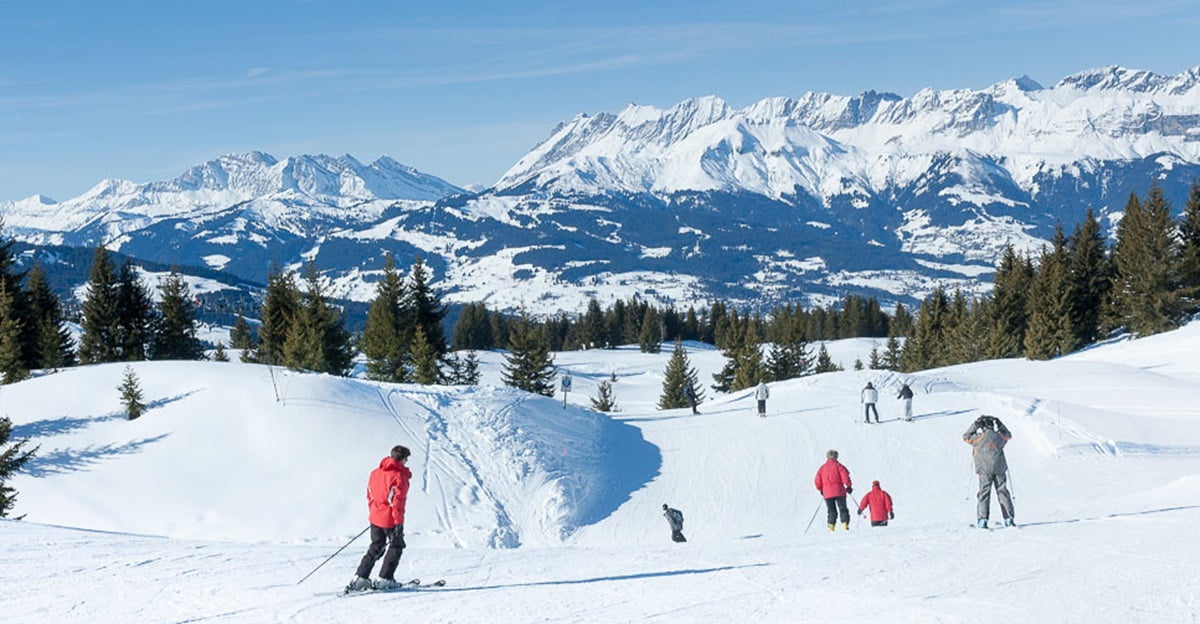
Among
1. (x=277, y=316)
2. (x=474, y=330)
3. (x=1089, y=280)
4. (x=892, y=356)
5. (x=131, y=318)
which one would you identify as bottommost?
(x=892, y=356)

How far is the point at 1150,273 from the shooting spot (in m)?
56.4

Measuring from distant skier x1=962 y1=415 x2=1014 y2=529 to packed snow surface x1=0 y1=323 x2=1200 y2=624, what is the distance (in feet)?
2.85

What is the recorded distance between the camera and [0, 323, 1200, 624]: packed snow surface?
34.5 feet

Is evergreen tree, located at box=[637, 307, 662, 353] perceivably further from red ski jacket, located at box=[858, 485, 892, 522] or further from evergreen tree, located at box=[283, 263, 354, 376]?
red ski jacket, located at box=[858, 485, 892, 522]

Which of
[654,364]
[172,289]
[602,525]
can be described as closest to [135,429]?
[602,525]

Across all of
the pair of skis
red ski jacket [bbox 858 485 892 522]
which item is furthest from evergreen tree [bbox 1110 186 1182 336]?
the pair of skis

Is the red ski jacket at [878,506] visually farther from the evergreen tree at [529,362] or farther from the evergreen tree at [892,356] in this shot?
the evergreen tree at [892,356]

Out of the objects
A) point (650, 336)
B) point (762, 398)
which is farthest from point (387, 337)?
point (650, 336)

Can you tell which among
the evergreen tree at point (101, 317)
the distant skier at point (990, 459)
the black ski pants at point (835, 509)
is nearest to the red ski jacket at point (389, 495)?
the distant skier at point (990, 459)

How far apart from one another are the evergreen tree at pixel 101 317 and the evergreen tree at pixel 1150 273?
61286 millimetres

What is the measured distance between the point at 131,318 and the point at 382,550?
45.4 m

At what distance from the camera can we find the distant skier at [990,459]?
14.8 metres

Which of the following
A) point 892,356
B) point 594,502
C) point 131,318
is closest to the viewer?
point 594,502

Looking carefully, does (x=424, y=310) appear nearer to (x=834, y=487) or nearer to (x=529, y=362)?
(x=529, y=362)
